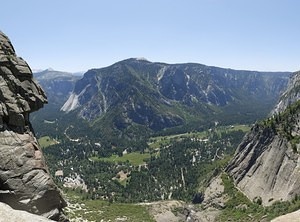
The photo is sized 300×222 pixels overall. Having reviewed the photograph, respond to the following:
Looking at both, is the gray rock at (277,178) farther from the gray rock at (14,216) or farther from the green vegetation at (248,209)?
the gray rock at (14,216)

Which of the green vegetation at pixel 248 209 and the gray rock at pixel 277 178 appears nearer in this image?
the green vegetation at pixel 248 209

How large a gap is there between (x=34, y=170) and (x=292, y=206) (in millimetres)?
113853

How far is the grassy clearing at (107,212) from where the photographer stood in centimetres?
16775

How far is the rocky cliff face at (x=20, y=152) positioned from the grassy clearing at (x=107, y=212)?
8946 centimetres

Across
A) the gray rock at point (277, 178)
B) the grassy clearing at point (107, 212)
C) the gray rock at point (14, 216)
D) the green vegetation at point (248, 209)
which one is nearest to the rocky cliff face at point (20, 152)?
the gray rock at point (14, 216)

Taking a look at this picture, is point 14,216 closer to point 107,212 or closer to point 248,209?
point 107,212

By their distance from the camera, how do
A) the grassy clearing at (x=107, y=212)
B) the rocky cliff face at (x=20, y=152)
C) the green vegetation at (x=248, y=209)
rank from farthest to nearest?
1. the grassy clearing at (x=107, y=212)
2. the green vegetation at (x=248, y=209)
3. the rocky cliff face at (x=20, y=152)

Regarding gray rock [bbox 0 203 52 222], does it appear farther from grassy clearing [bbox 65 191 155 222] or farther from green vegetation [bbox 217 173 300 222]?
green vegetation [bbox 217 173 300 222]

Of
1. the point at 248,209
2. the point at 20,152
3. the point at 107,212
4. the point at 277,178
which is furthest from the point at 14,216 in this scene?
the point at 277,178

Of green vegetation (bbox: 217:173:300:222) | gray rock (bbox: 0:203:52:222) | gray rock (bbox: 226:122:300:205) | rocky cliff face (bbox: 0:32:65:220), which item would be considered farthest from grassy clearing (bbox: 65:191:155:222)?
gray rock (bbox: 0:203:52:222)

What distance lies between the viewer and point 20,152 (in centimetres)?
6662

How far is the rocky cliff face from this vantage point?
62844 mm

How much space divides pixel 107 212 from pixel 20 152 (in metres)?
121

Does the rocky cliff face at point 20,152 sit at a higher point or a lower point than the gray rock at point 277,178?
higher
